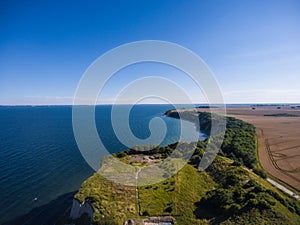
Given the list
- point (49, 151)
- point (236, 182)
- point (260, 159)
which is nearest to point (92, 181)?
point (236, 182)

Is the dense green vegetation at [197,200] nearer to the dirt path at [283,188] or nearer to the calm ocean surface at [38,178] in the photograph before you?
the dirt path at [283,188]

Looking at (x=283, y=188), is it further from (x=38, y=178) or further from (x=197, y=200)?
(x=38, y=178)

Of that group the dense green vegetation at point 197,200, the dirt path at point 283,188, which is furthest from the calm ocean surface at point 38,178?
the dirt path at point 283,188

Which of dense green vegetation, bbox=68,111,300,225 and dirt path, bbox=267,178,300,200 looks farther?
dirt path, bbox=267,178,300,200

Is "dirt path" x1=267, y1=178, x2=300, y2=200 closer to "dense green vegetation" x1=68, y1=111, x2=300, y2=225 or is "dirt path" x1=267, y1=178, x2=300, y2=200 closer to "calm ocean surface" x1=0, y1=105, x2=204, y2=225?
"dense green vegetation" x1=68, y1=111, x2=300, y2=225

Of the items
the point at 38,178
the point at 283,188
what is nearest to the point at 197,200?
the point at 283,188

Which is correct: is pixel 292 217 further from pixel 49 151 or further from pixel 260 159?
pixel 49 151

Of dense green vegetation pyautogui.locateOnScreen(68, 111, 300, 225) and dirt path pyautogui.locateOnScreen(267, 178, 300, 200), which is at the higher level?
dense green vegetation pyautogui.locateOnScreen(68, 111, 300, 225)

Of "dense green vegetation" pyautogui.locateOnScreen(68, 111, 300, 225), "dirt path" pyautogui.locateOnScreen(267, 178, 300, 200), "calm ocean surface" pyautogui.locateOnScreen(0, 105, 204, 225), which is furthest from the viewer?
"dirt path" pyautogui.locateOnScreen(267, 178, 300, 200)

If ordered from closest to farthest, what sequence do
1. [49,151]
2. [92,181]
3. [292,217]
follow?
[292,217], [92,181], [49,151]

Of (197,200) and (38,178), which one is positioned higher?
(197,200)

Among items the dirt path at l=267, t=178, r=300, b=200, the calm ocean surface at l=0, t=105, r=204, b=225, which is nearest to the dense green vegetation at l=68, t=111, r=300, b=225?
the dirt path at l=267, t=178, r=300, b=200
